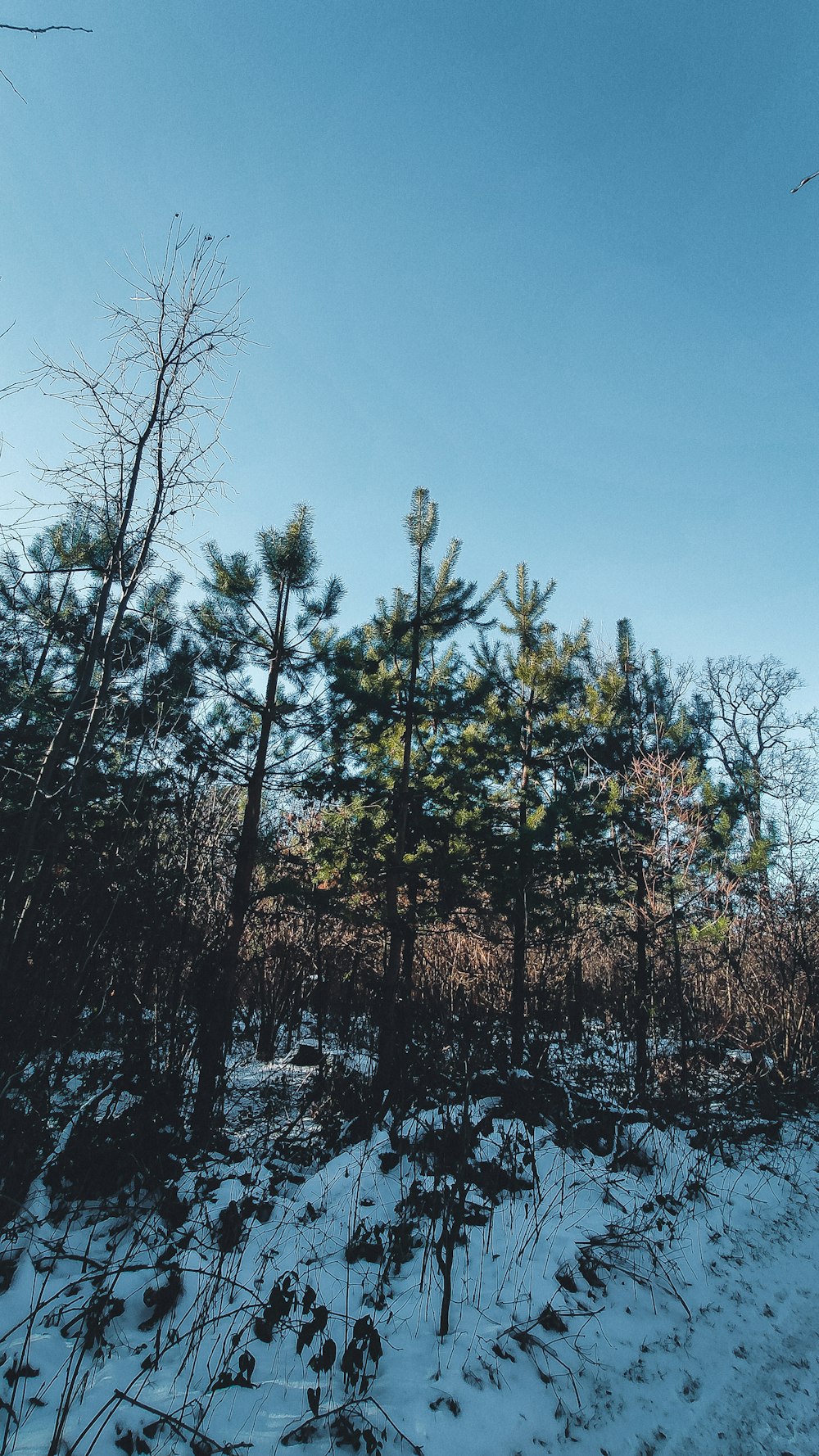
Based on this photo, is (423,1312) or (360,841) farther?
(360,841)

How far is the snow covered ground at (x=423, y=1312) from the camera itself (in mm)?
3074

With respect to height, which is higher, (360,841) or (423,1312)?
(360,841)

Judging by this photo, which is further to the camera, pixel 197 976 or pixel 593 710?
pixel 593 710

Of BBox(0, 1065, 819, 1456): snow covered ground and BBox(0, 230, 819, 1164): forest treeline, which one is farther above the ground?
BBox(0, 230, 819, 1164): forest treeline

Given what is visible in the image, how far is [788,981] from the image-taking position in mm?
10633

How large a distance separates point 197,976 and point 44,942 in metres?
1.62

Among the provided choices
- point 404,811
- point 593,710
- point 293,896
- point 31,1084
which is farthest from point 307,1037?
point 593,710

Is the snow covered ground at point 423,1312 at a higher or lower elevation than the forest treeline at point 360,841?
lower

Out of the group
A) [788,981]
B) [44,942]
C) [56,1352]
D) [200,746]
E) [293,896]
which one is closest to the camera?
[56,1352]

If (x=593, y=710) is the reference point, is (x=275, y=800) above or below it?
below

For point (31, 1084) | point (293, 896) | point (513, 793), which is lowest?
point (31, 1084)

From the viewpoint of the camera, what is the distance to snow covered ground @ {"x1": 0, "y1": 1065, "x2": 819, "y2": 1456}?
121 inches

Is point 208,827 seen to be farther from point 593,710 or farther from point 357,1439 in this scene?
point 593,710

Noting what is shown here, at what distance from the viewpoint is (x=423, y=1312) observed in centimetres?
399
